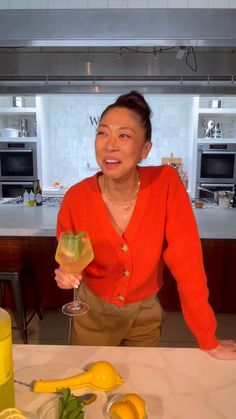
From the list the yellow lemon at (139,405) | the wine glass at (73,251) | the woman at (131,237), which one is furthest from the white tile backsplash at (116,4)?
the yellow lemon at (139,405)

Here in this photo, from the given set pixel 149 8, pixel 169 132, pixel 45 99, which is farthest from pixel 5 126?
pixel 149 8

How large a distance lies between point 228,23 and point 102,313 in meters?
2.08

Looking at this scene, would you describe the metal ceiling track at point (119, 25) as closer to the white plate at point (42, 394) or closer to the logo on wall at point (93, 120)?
the white plate at point (42, 394)

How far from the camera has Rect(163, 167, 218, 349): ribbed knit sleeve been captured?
120 cm

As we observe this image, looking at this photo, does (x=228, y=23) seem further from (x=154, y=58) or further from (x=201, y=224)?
(x=154, y=58)

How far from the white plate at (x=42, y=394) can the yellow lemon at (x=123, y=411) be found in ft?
0.22

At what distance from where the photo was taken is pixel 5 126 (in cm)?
632

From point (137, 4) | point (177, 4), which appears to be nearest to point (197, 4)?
point (177, 4)

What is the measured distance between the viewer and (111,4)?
2.29 metres

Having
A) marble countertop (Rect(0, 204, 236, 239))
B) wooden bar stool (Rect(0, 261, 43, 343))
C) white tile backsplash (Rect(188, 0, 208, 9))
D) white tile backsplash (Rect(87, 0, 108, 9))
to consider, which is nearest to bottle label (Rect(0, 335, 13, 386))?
wooden bar stool (Rect(0, 261, 43, 343))

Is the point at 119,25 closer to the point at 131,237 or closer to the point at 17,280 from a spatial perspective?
the point at 131,237

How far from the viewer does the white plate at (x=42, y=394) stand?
0.85 metres

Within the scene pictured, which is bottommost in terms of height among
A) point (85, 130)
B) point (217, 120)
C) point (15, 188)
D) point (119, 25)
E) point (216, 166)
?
point (15, 188)

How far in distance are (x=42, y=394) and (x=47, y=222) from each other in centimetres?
207
